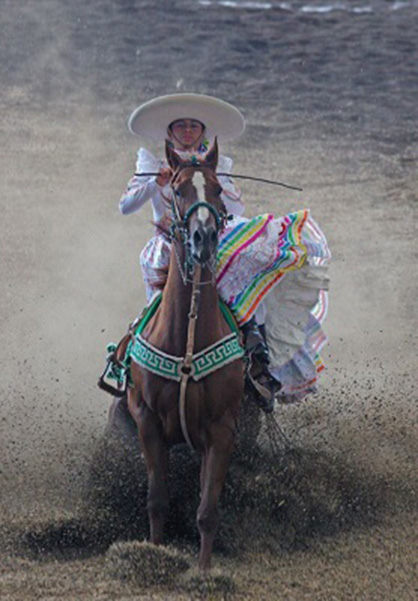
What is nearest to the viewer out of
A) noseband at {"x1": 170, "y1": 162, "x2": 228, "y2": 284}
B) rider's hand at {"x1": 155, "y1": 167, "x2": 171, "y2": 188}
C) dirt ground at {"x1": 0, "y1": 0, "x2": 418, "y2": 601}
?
noseband at {"x1": 170, "y1": 162, "x2": 228, "y2": 284}

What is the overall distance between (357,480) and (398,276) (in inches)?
249

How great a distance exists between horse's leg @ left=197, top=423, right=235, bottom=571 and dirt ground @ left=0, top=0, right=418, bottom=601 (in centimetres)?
21

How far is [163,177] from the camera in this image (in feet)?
18.4

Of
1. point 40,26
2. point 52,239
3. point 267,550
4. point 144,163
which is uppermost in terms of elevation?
point 40,26

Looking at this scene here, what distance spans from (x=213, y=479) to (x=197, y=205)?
1.30m

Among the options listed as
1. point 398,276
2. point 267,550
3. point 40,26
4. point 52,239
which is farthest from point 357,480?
point 40,26

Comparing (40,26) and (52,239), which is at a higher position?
(40,26)

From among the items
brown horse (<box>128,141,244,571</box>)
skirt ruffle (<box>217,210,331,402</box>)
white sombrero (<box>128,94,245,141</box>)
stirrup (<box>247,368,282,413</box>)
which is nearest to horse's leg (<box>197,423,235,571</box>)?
brown horse (<box>128,141,244,571</box>)

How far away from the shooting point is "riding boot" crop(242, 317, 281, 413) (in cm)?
589

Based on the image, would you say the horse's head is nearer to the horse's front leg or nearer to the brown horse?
the brown horse

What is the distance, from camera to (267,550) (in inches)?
222

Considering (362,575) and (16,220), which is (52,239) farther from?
(362,575)

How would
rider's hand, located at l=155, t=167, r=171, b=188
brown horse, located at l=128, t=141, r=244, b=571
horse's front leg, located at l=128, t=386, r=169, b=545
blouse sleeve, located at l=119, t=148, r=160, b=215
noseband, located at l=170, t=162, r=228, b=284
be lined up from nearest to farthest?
noseband, located at l=170, t=162, r=228, b=284
brown horse, located at l=128, t=141, r=244, b=571
horse's front leg, located at l=128, t=386, r=169, b=545
rider's hand, located at l=155, t=167, r=171, b=188
blouse sleeve, located at l=119, t=148, r=160, b=215

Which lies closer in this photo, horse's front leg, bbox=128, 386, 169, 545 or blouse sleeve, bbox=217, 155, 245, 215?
horse's front leg, bbox=128, 386, 169, 545
